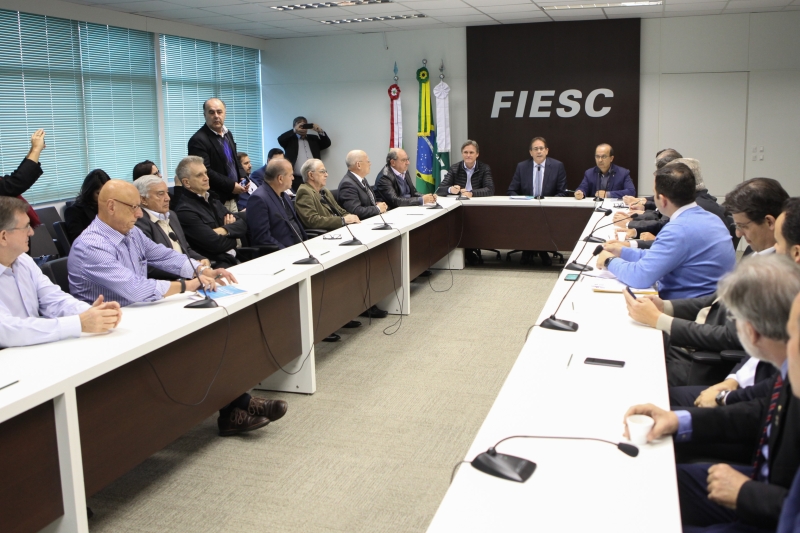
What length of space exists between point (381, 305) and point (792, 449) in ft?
13.5

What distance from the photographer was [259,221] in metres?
4.96

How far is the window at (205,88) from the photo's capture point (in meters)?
8.15

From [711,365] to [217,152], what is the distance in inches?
179

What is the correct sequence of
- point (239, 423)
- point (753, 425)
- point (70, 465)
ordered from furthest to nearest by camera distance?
1. point (239, 423)
2. point (70, 465)
3. point (753, 425)

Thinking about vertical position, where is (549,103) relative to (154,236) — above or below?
above

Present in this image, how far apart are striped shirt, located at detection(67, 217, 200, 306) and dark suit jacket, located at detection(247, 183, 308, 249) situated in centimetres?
174

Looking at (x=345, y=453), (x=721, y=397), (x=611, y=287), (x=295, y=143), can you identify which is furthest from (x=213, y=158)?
(x=721, y=397)

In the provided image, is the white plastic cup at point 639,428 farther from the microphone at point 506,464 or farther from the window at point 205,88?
the window at point 205,88

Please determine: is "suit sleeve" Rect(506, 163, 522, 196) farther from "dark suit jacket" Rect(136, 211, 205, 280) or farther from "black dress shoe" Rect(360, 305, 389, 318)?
"dark suit jacket" Rect(136, 211, 205, 280)

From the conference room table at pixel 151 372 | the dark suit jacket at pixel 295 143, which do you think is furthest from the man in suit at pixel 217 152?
the dark suit jacket at pixel 295 143

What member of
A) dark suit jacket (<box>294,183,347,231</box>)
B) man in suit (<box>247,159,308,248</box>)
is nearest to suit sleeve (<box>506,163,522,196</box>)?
dark suit jacket (<box>294,183,347,231</box>)

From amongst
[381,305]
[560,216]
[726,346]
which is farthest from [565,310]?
[560,216]

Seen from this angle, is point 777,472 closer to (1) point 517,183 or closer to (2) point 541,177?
(2) point 541,177

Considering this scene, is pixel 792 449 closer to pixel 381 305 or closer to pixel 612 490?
pixel 612 490
